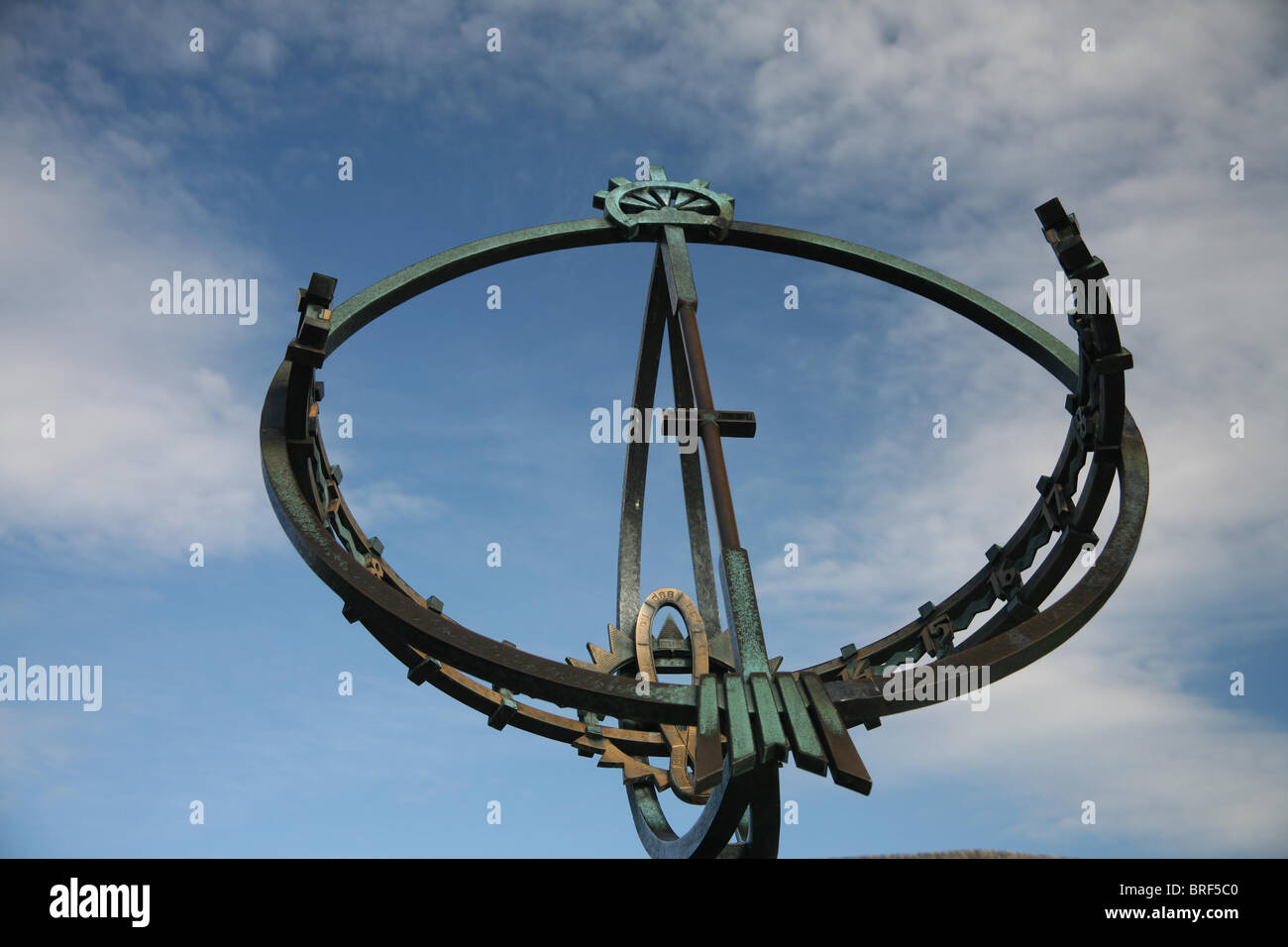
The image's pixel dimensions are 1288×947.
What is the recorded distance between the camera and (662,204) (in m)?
14.3

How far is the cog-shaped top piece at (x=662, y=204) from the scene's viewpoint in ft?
45.6

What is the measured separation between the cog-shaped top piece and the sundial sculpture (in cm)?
3

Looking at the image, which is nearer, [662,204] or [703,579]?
[662,204]

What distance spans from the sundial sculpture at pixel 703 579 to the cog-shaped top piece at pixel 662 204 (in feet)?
0.08

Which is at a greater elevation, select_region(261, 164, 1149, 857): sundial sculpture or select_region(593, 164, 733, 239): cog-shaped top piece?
select_region(593, 164, 733, 239): cog-shaped top piece

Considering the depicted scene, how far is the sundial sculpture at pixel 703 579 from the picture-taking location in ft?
30.2

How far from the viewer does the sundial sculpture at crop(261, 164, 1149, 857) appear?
362 inches

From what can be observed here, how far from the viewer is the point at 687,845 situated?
33.6ft

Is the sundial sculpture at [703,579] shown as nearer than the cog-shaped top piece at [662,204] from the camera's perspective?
Yes

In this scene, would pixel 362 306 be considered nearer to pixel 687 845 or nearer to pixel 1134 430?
pixel 687 845

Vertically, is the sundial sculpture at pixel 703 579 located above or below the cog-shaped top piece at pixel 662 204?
below

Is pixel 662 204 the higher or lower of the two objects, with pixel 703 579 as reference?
higher

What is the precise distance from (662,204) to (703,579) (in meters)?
4.56
